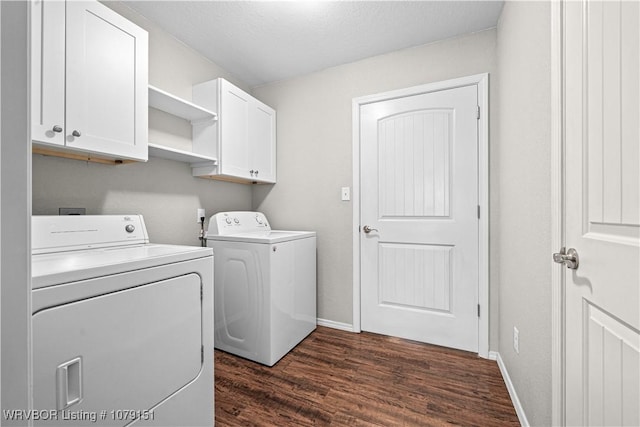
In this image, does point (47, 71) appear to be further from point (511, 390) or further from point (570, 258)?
point (511, 390)

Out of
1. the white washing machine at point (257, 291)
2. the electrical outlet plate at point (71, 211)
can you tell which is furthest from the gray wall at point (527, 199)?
the electrical outlet plate at point (71, 211)

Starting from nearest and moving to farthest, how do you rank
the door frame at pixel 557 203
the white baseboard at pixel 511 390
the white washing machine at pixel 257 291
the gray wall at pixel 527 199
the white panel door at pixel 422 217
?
the door frame at pixel 557 203
the gray wall at pixel 527 199
the white baseboard at pixel 511 390
the white washing machine at pixel 257 291
the white panel door at pixel 422 217

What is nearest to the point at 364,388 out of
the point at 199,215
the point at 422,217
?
the point at 422,217

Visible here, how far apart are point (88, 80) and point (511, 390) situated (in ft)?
8.98

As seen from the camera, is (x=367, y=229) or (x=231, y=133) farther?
(x=367, y=229)

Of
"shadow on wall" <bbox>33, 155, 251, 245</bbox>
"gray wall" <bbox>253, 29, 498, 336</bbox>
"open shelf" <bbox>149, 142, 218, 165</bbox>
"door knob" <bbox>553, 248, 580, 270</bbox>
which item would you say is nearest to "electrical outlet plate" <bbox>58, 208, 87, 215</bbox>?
"shadow on wall" <bbox>33, 155, 251, 245</bbox>

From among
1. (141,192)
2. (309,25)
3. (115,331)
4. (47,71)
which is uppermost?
(309,25)

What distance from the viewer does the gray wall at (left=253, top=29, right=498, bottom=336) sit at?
2.30 meters

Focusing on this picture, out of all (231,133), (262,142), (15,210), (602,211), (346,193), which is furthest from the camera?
(262,142)

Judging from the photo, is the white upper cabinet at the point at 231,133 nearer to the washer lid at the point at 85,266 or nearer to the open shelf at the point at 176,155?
the open shelf at the point at 176,155

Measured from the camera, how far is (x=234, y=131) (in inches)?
88.9

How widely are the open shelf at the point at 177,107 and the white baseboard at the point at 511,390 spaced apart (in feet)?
8.46

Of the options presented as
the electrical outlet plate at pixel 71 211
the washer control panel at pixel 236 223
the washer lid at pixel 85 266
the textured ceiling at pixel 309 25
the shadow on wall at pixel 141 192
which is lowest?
the washer lid at pixel 85 266

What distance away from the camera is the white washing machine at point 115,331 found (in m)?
0.84
